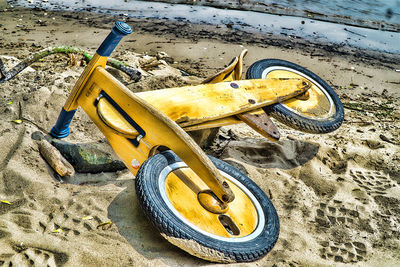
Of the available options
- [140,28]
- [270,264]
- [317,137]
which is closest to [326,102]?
[317,137]

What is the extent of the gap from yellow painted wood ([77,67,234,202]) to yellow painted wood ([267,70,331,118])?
1628 millimetres

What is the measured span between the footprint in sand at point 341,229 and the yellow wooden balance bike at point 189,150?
1.47ft

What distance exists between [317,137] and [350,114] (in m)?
0.89

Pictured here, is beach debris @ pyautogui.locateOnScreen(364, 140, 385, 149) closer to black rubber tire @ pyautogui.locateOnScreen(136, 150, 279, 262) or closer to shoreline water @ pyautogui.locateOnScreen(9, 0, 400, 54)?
black rubber tire @ pyautogui.locateOnScreen(136, 150, 279, 262)

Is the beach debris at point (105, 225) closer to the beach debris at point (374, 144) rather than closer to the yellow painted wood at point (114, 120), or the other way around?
the yellow painted wood at point (114, 120)

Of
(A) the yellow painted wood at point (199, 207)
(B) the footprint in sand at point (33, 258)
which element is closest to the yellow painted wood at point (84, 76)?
(A) the yellow painted wood at point (199, 207)

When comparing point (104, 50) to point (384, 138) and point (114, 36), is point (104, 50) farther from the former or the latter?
point (384, 138)

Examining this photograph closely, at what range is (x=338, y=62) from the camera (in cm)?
618

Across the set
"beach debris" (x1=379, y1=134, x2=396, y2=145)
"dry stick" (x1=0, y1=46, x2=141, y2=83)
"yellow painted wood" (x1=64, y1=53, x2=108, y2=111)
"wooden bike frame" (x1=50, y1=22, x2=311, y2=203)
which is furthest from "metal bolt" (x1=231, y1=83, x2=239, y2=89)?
"beach debris" (x1=379, y1=134, x2=396, y2=145)

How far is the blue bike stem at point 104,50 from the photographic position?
2.48m

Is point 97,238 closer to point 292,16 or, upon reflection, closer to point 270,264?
point 270,264

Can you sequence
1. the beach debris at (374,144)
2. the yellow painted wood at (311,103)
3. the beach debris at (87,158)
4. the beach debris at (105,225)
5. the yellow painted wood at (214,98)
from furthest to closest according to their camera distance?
the beach debris at (374,144), the yellow painted wood at (311,103), the beach debris at (87,158), the yellow painted wood at (214,98), the beach debris at (105,225)

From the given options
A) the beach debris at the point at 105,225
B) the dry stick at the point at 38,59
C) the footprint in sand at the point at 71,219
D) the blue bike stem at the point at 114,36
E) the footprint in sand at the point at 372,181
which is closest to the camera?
the footprint in sand at the point at 71,219

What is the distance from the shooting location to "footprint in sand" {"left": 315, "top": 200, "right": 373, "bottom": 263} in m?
2.28
